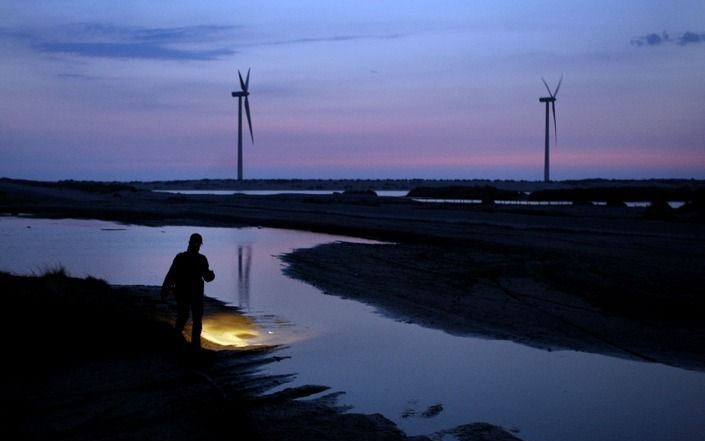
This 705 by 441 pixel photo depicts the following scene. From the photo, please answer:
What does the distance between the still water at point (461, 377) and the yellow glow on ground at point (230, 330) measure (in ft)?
0.79

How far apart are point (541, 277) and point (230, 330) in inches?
351

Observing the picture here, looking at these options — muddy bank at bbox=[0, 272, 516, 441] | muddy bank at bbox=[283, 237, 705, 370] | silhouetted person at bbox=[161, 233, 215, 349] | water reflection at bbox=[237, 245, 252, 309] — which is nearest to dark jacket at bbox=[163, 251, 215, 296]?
silhouetted person at bbox=[161, 233, 215, 349]

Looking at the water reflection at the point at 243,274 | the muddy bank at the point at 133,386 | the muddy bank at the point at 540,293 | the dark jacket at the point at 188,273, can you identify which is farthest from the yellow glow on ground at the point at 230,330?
the muddy bank at the point at 540,293

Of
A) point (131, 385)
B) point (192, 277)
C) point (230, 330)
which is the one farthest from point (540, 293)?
point (131, 385)

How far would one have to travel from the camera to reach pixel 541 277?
19.6 meters

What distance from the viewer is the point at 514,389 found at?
10.1m

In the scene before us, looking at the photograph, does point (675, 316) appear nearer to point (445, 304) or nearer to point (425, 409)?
point (445, 304)

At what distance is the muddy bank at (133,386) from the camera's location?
25.4ft

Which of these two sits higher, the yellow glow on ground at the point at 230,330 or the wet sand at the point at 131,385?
the wet sand at the point at 131,385

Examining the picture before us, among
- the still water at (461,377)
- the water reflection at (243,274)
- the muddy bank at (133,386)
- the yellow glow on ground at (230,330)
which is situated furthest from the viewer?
the water reflection at (243,274)

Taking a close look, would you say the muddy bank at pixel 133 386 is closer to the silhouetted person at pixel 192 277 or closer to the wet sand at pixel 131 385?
the wet sand at pixel 131 385

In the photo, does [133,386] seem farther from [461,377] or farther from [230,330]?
[230,330]

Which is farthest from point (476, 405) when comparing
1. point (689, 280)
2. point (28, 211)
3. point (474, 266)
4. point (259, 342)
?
point (28, 211)

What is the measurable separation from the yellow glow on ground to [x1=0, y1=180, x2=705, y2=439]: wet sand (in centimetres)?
293
